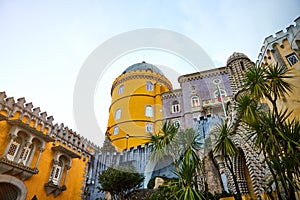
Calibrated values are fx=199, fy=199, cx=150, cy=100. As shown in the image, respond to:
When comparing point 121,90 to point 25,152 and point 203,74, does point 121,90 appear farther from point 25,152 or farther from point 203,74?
point 25,152

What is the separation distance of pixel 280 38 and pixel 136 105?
19.9 meters

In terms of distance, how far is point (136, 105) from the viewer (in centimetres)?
2777

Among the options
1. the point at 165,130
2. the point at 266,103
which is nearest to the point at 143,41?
the point at 165,130

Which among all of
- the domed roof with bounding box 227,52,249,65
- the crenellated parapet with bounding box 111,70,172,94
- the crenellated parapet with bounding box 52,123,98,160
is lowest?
the crenellated parapet with bounding box 52,123,98,160

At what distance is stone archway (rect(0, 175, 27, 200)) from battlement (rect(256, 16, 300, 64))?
15888 mm

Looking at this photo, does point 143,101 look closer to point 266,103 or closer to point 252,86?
point 266,103

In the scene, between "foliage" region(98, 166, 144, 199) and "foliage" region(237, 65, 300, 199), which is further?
"foliage" region(98, 166, 144, 199)

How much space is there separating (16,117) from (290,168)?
46.1ft

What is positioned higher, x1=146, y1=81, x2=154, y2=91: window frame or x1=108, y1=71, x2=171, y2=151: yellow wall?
x1=146, y1=81, x2=154, y2=91: window frame

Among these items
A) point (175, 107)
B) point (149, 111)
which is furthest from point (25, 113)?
point (175, 107)

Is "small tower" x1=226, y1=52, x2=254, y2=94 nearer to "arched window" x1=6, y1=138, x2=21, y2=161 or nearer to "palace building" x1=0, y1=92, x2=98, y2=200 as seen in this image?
"palace building" x1=0, y1=92, x2=98, y2=200

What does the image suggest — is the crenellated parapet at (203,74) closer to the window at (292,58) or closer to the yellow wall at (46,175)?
the yellow wall at (46,175)

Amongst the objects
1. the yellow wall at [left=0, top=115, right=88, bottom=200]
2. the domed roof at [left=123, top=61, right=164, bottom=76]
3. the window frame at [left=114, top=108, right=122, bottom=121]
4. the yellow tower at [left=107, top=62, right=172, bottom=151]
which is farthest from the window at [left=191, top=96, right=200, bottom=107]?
the yellow wall at [left=0, top=115, right=88, bottom=200]

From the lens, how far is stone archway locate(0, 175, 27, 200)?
1134 centimetres
